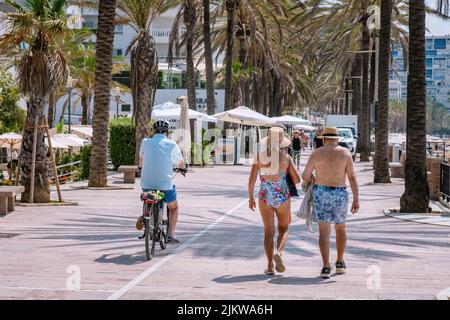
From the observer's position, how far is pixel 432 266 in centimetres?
1162

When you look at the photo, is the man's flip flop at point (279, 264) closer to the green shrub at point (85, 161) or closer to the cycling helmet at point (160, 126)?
the cycling helmet at point (160, 126)

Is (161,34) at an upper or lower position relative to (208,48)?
upper

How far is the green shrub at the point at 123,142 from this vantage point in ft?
116

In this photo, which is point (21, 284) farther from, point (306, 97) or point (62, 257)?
point (306, 97)

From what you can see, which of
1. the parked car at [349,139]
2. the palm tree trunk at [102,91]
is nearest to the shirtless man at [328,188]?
the palm tree trunk at [102,91]

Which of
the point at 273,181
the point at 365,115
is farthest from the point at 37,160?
the point at 365,115

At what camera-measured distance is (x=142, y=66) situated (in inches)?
1276

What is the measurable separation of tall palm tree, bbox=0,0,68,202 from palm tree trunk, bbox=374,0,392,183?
12.2 meters

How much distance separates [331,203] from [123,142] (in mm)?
25352

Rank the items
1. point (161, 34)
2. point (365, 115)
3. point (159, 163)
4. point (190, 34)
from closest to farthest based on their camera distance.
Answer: point (159, 163) < point (190, 34) < point (365, 115) < point (161, 34)

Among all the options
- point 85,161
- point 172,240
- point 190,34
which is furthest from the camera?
point 190,34

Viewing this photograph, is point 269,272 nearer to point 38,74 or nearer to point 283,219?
point 283,219
